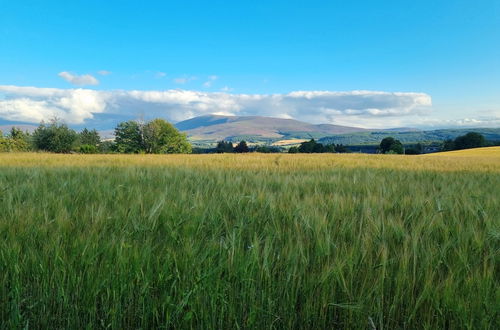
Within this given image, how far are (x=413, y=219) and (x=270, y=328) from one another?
4.38 ft

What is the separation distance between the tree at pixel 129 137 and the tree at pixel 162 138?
1899mm

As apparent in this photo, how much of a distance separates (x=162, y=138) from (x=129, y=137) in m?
8.71

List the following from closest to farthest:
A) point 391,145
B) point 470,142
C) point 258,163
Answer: point 258,163
point 470,142
point 391,145

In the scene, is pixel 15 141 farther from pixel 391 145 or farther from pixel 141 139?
pixel 391 145

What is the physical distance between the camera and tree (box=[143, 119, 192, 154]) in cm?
6988

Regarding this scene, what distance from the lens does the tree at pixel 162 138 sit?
229ft

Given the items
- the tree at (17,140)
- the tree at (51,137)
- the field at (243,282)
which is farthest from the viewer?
the tree at (17,140)

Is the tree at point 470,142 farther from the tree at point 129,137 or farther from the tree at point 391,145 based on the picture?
the tree at point 129,137

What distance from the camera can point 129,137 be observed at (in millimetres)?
71312

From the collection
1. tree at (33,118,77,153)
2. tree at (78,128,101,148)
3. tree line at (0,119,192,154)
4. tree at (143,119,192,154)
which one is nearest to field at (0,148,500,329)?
tree at (33,118,77,153)

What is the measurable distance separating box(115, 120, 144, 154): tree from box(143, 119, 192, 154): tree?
1899 mm

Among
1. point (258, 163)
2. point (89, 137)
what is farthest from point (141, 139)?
point (258, 163)

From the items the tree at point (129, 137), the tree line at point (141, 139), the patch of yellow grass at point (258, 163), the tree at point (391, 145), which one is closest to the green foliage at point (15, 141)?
the tree line at point (141, 139)

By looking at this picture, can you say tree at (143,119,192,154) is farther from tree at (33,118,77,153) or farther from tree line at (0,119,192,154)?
tree at (33,118,77,153)
